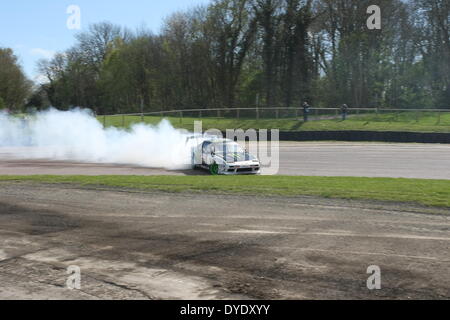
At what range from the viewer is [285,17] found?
50.3m

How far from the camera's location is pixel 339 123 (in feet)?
119

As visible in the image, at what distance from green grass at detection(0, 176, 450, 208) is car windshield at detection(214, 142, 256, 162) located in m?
2.18

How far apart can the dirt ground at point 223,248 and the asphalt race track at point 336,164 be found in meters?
7.17

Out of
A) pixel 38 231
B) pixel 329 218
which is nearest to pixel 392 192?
pixel 329 218

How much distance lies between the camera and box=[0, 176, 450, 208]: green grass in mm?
11867

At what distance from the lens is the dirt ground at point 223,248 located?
6.01m

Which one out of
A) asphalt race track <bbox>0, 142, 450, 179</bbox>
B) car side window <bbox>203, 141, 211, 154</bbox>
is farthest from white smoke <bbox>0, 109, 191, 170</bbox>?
car side window <bbox>203, 141, 211, 154</bbox>

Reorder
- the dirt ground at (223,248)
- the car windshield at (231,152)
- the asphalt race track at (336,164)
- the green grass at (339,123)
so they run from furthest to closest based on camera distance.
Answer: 1. the green grass at (339,123)
2. the asphalt race track at (336,164)
3. the car windshield at (231,152)
4. the dirt ground at (223,248)

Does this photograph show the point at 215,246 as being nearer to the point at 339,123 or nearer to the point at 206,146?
the point at 206,146

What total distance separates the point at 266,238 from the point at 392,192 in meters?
5.26

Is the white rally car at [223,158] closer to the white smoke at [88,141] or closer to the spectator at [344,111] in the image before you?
the white smoke at [88,141]

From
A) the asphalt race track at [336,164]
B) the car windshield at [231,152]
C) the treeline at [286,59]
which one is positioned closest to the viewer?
the car windshield at [231,152]

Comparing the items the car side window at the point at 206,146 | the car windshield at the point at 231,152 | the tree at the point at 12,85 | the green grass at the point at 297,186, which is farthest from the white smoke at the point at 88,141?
the tree at the point at 12,85

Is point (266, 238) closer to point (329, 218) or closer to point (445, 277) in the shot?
point (329, 218)
